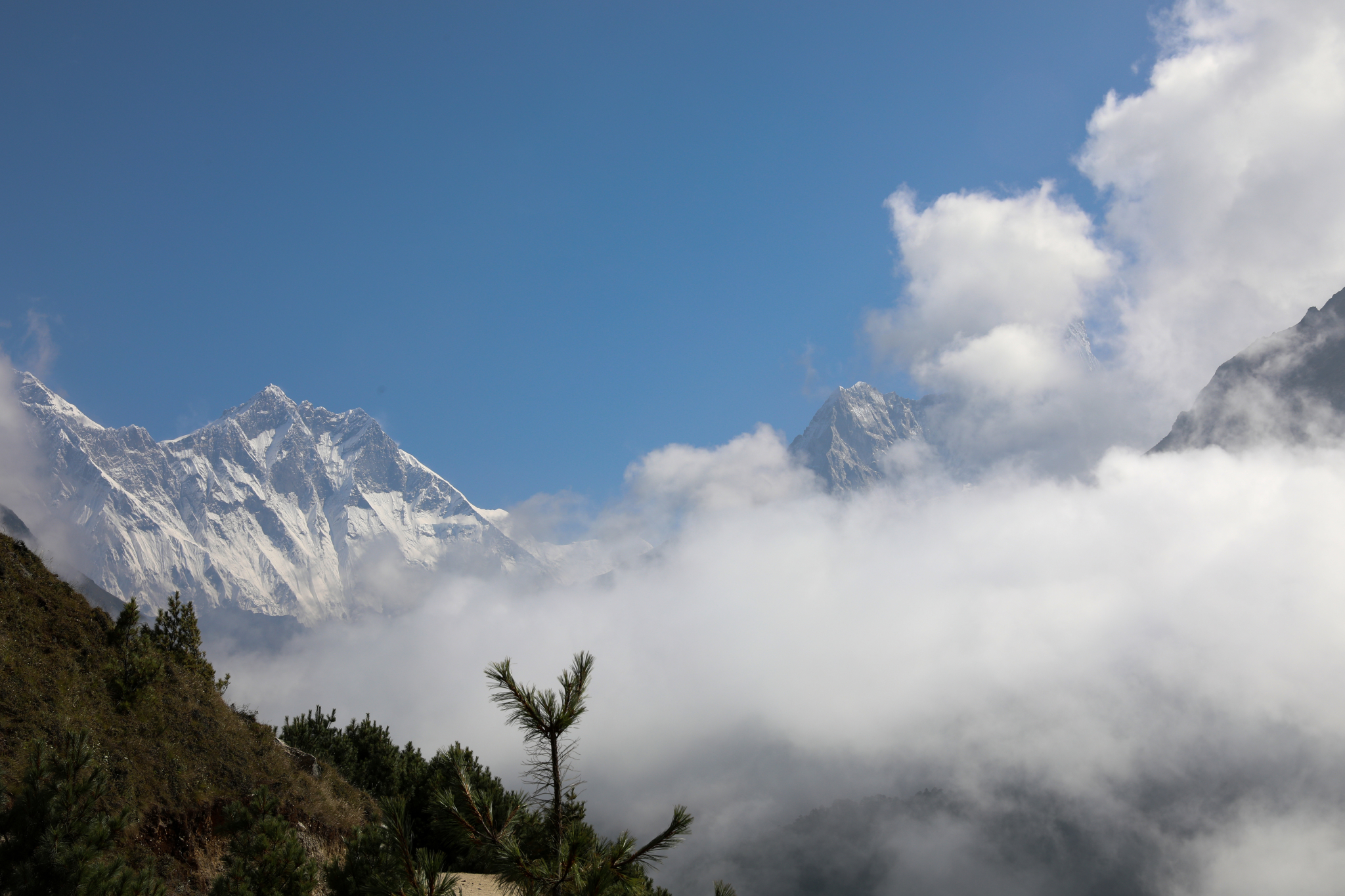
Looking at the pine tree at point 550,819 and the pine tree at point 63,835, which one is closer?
the pine tree at point 550,819

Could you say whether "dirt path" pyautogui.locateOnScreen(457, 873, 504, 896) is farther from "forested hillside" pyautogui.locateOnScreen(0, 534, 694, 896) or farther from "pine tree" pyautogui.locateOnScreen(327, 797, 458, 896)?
"pine tree" pyautogui.locateOnScreen(327, 797, 458, 896)

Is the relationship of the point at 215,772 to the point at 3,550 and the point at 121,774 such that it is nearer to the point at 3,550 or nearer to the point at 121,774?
the point at 121,774

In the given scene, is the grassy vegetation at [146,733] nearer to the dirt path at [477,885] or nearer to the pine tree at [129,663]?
the pine tree at [129,663]

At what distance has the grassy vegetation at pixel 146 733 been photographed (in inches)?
710

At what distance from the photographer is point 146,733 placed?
Answer: 20719mm

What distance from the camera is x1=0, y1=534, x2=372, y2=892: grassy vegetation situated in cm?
1803

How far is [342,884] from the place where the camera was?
14.1m

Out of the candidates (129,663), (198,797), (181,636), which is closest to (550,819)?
(198,797)

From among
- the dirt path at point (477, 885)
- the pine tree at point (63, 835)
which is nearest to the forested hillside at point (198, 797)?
the pine tree at point (63, 835)

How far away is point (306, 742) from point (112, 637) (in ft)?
63.5

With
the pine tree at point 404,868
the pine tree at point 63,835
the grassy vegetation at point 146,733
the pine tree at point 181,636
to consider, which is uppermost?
the pine tree at point 181,636

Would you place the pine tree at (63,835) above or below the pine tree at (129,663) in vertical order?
below

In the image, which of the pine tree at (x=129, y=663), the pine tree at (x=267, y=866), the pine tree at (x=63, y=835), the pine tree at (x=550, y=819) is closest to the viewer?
the pine tree at (x=550, y=819)

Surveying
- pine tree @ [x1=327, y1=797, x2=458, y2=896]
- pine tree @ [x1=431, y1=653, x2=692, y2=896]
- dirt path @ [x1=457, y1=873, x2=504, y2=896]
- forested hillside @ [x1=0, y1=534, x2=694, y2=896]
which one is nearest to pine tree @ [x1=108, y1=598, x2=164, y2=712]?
forested hillside @ [x1=0, y1=534, x2=694, y2=896]
